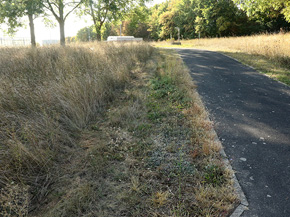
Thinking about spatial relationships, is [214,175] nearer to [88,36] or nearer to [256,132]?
[256,132]

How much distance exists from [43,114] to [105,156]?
1584 mm

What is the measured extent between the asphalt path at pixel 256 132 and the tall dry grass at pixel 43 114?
2.55 metres

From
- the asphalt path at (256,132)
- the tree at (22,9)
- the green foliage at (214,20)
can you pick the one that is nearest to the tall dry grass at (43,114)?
the asphalt path at (256,132)

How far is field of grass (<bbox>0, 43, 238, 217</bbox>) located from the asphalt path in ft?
0.93

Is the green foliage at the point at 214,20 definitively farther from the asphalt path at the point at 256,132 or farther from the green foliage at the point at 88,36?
the asphalt path at the point at 256,132

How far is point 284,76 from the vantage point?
23.7 feet

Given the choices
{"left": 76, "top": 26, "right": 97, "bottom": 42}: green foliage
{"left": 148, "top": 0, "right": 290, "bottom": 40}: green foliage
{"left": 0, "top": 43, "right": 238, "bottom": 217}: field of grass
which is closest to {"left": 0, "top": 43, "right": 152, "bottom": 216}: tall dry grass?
{"left": 0, "top": 43, "right": 238, "bottom": 217}: field of grass

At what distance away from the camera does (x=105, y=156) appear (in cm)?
302

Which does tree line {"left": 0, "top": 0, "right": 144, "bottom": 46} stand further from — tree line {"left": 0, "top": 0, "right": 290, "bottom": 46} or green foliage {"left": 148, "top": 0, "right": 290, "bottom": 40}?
green foliage {"left": 148, "top": 0, "right": 290, "bottom": 40}

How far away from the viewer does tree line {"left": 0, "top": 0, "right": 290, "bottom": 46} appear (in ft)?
54.7

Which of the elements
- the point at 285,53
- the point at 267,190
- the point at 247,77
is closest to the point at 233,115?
the point at 267,190

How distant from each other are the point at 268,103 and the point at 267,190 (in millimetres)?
3306

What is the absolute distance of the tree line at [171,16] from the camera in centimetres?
1667

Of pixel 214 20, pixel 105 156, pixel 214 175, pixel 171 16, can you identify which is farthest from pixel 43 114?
pixel 171 16
